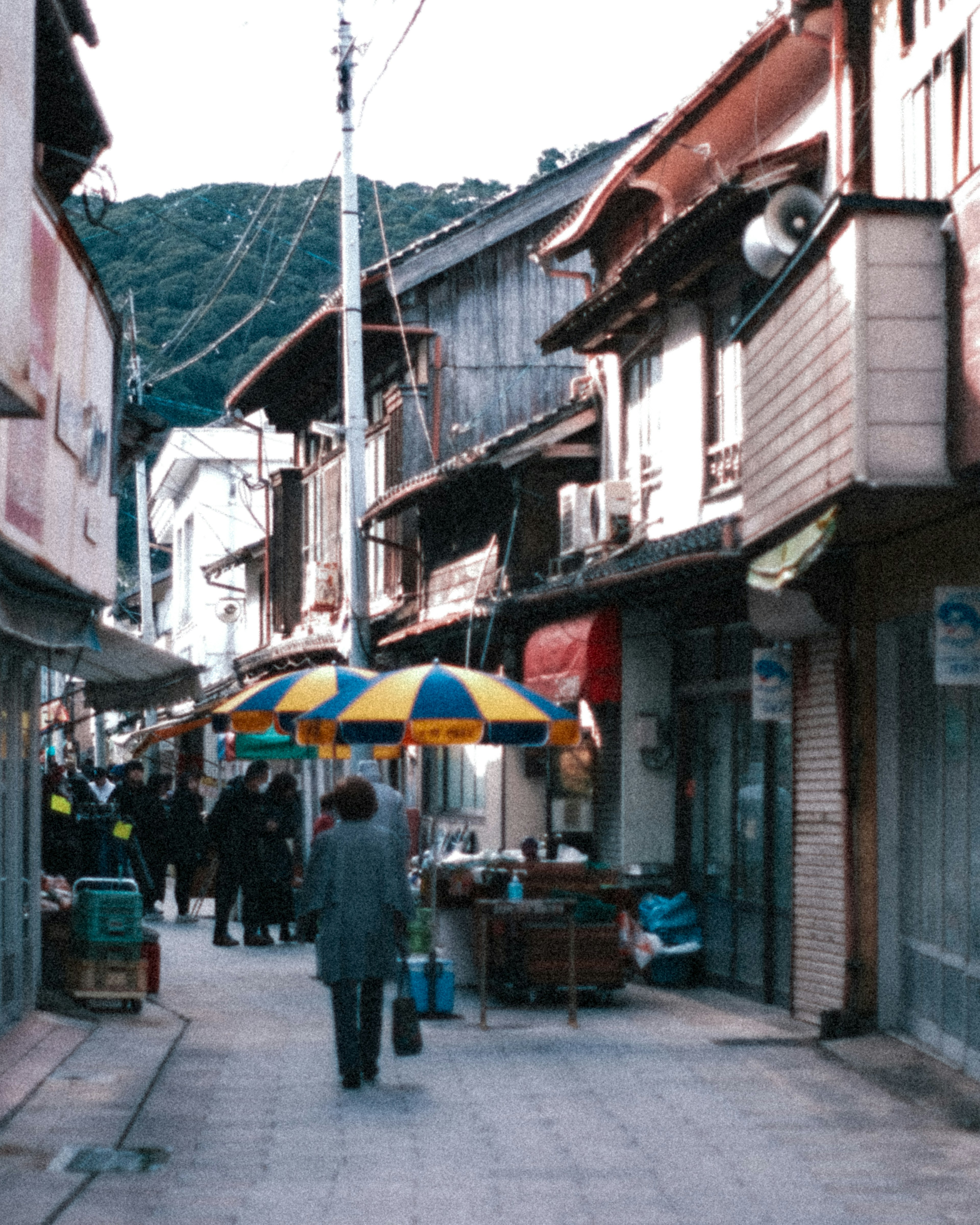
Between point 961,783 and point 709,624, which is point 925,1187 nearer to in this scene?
point 961,783

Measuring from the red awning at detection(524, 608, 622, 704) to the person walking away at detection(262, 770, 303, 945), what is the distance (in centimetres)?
411

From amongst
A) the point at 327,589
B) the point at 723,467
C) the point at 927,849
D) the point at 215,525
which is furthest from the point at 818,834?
the point at 215,525

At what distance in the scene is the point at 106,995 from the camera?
567 inches

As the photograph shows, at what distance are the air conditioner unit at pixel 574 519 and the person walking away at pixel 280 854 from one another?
414cm

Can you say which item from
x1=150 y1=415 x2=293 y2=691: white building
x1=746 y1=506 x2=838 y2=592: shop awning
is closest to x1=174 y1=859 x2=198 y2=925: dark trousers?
x1=746 y1=506 x2=838 y2=592: shop awning

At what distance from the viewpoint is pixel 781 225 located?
14.0 metres

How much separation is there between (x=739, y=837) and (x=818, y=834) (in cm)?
268

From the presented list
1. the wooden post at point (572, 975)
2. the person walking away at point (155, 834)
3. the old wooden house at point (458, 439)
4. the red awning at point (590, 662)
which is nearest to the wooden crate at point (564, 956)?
the wooden post at point (572, 975)

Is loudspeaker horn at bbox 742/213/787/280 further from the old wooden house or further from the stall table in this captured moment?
the old wooden house

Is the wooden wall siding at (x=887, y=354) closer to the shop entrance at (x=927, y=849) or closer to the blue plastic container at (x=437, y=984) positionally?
the shop entrance at (x=927, y=849)

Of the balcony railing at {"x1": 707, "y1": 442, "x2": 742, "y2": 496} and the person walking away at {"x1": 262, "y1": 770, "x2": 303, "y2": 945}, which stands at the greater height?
the balcony railing at {"x1": 707, "y1": 442, "x2": 742, "y2": 496}

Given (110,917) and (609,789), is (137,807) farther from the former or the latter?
(110,917)

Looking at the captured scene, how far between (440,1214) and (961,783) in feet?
16.6

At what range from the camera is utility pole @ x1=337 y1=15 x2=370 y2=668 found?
882 inches
